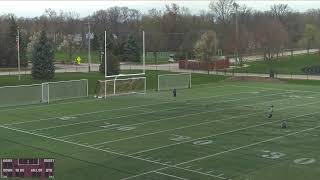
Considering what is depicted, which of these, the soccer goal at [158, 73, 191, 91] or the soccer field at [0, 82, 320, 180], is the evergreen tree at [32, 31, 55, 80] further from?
the soccer field at [0, 82, 320, 180]

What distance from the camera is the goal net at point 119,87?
117 ft

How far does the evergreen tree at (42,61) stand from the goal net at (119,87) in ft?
40.6

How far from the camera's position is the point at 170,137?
21062 millimetres

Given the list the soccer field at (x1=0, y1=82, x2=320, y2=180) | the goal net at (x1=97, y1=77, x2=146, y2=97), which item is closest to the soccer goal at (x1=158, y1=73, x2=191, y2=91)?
the goal net at (x1=97, y1=77, x2=146, y2=97)

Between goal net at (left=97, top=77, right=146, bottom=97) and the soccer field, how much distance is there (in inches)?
55.1

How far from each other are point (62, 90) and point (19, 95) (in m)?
3.13

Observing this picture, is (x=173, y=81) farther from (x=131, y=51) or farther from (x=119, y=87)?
(x=131, y=51)

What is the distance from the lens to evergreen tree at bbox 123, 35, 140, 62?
249 ft

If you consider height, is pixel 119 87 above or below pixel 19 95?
above

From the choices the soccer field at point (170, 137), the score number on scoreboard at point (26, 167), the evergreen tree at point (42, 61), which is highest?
the evergreen tree at point (42, 61)

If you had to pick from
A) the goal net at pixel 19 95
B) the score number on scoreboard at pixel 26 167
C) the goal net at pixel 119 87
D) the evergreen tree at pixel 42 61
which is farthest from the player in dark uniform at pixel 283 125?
the evergreen tree at pixel 42 61

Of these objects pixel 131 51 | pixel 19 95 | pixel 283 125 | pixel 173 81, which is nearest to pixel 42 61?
pixel 173 81

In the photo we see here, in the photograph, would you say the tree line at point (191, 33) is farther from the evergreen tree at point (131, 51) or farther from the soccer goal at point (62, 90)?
the soccer goal at point (62, 90)

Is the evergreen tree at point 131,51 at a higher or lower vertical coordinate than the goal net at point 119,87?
higher
